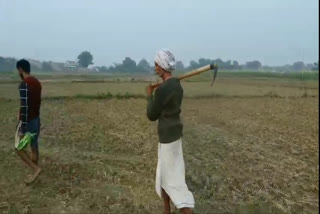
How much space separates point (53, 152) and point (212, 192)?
3.36 m

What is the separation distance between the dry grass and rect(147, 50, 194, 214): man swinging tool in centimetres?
99

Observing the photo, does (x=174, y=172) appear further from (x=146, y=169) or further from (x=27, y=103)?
(x=146, y=169)

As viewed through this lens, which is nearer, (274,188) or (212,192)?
(212,192)

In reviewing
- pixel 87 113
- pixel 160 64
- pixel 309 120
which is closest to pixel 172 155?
pixel 160 64

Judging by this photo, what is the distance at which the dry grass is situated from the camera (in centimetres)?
494

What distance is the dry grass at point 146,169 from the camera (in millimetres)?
4941

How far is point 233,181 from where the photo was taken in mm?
5949

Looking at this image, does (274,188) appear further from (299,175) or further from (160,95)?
(160,95)

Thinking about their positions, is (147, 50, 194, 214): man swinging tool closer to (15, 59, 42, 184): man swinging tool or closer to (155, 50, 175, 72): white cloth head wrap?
(155, 50, 175, 72): white cloth head wrap

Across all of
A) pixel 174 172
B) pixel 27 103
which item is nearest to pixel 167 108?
pixel 174 172

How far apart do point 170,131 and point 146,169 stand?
2861 mm

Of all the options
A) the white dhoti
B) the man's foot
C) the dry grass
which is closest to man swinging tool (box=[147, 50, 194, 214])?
the white dhoti

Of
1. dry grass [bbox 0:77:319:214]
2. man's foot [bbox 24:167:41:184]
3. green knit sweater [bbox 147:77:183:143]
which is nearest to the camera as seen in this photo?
green knit sweater [bbox 147:77:183:143]

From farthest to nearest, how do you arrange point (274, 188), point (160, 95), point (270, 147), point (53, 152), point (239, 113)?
point (239, 113) → point (270, 147) → point (53, 152) → point (274, 188) → point (160, 95)
